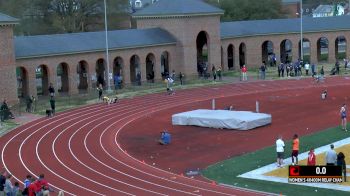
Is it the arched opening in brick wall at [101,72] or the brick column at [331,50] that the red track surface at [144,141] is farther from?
the brick column at [331,50]

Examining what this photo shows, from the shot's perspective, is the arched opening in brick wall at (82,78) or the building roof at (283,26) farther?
the building roof at (283,26)

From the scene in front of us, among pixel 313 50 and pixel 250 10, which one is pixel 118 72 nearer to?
pixel 313 50

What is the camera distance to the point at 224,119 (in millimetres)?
39000

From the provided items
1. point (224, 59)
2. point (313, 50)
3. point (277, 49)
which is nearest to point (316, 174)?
point (224, 59)

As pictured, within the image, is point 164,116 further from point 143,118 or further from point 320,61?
point 320,61

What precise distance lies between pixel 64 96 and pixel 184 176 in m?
28.1

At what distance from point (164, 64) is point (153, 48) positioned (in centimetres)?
596

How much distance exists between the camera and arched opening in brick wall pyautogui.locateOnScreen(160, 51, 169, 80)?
64363mm

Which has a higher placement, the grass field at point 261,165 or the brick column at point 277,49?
the brick column at point 277,49

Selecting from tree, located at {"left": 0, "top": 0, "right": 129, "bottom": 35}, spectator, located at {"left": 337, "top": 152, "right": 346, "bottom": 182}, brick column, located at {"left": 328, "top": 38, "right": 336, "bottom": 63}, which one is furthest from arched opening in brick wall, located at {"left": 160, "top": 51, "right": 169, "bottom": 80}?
spectator, located at {"left": 337, "top": 152, "right": 346, "bottom": 182}

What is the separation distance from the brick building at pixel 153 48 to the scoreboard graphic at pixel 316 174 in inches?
1116

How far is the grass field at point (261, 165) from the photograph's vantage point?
25.8 m

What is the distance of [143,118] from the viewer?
4381cm

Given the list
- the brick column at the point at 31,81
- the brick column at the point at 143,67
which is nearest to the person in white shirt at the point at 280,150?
the brick column at the point at 31,81
